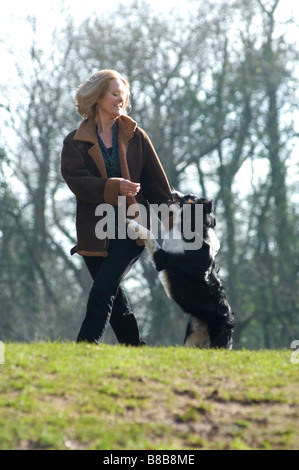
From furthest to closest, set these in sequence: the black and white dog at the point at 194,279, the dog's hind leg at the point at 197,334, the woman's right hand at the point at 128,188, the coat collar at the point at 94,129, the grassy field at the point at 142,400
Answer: the dog's hind leg at the point at 197,334 → the black and white dog at the point at 194,279 → the coat collar at the point at 94,129 → the woman's right hand at the point at 128,188 → the grassy field at the point at 142,400

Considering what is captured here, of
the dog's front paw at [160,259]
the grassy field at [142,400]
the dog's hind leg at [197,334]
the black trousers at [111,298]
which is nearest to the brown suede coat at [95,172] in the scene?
the black trousers at [111,298]

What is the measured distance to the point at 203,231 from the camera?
23.7ft

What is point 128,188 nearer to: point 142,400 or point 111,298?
point 111,298

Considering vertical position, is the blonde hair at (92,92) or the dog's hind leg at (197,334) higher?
the blonde hair at (92,92)

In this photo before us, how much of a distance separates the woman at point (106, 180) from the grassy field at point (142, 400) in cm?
41

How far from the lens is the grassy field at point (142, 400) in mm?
4637

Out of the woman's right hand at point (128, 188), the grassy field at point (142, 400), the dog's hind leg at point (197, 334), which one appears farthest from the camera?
the dog's hind leg at point (197, 334)

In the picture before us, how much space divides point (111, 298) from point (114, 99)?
165 centimetres

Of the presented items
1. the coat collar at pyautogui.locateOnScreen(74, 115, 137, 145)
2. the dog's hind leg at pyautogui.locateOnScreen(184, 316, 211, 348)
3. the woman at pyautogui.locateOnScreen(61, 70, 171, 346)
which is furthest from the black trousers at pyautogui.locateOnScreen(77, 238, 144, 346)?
the coat collar at pyautogui.locateOnScreen(74, 115, 137, 145)

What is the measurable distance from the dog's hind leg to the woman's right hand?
151 cm

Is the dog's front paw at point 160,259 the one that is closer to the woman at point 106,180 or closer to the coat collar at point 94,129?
the woman at point 106,180

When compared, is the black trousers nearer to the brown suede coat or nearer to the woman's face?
the brown suede coat

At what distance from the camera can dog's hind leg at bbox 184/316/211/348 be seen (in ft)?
23.5
